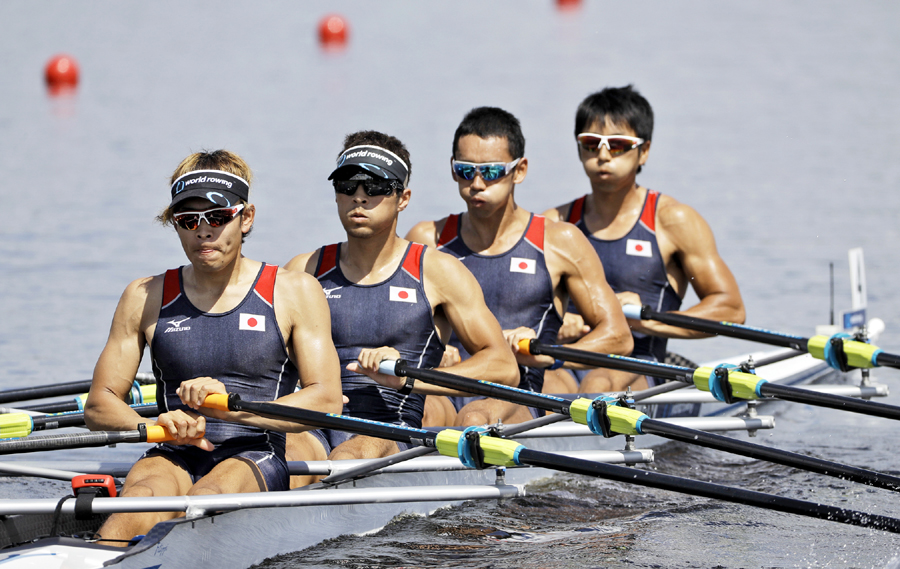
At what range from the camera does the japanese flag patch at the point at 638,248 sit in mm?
7675

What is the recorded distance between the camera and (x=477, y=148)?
661 centimetres

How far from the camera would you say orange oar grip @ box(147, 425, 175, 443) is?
15.0 ft

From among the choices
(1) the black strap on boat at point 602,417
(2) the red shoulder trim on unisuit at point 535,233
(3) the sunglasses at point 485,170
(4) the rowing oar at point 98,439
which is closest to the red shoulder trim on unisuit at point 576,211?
(2) the red shoulder trim on unisuit at point 535,233

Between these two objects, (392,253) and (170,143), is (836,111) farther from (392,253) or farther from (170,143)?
(392,253)

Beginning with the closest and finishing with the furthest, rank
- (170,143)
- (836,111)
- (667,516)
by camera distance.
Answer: (667,516), (170,143), (836,111)

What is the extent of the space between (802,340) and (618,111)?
6.18 feet

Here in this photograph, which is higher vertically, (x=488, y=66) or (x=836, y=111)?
(x=488, y=66)

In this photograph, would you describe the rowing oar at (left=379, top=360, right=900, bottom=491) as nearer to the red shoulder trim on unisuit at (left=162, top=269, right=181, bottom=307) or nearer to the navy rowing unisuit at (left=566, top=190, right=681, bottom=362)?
the red shoulder trim on unisuit at (left=162, top=269, right=181, bottom=307)

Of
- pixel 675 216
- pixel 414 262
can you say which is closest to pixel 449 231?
pixel 414 262

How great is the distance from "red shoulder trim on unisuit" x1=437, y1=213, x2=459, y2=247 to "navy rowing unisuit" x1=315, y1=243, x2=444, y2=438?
1080mm

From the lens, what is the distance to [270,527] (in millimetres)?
5031

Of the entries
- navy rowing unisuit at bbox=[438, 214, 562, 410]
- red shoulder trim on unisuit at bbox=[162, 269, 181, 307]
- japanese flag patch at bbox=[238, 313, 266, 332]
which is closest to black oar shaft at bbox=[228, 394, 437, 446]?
japanese flag patch at bbox=[238, 313, 266, 332]

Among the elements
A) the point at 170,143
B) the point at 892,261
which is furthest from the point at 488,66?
the point at 892,261

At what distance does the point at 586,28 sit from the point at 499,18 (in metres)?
4.46
